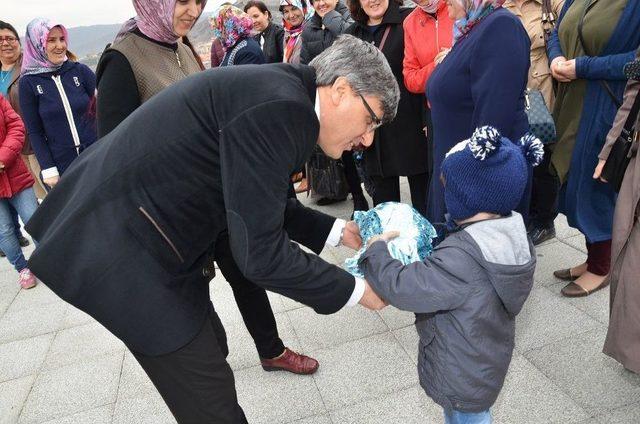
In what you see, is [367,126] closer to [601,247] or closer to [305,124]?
[305,124]

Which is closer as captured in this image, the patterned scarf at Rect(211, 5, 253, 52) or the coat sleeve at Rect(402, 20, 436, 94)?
the coat sleeve at Rect(402, 20, 436, 94)

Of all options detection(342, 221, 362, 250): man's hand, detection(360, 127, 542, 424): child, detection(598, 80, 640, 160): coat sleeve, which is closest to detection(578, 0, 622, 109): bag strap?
detection(598, 80, 640, 160): coat sleeve

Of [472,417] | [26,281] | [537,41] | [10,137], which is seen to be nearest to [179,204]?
[472,417]

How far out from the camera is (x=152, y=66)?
1863mm

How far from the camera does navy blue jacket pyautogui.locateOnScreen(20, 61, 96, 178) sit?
3.33m

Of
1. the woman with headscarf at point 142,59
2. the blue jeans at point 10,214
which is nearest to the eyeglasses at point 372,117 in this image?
the woman with headscarf at point 142,59

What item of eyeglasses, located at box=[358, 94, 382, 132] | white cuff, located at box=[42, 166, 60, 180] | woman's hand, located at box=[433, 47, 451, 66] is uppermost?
eyeglasses, located at box=[358, 94, 382, 132]

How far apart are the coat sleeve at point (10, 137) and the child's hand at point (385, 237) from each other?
3.29m

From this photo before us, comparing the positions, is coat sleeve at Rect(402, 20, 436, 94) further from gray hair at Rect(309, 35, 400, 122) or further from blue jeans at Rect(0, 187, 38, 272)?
blue jeans at Rect(0, 187, 38, 272)

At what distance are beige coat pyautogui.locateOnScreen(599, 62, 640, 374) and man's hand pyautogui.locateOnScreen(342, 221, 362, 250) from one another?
1117 mm

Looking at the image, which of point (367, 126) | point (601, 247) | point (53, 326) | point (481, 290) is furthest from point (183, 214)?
point (53, 326)

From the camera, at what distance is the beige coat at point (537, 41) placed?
9.84ft

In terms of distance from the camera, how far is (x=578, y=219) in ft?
8.26

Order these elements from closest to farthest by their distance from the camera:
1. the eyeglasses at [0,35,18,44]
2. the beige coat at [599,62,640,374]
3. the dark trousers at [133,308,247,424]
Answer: the dark trousers at [133,308,247,424]
the beige coat at [599,62,640,374]
the eyeglasses at [0,35,18,44]
